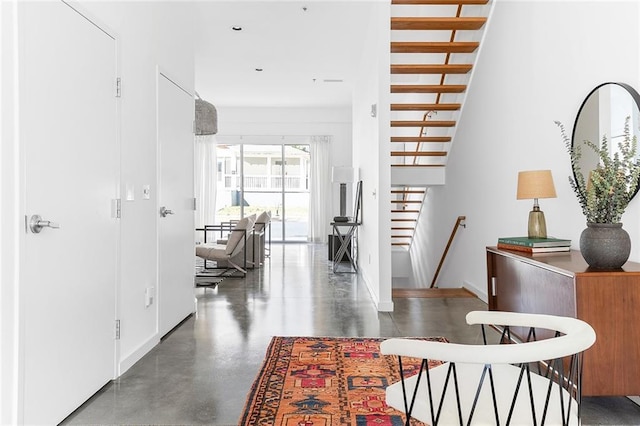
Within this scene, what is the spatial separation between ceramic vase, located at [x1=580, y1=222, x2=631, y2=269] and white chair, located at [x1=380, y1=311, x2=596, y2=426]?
956mm

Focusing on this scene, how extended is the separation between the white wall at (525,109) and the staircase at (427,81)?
231 mm

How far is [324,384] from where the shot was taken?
2771 mm

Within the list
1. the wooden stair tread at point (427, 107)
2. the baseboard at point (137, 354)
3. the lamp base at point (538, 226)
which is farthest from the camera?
the wooden stair tread at point (427, 107)

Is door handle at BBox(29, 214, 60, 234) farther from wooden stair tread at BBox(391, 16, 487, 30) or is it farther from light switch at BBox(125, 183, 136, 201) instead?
wooden stair tread at BBox(391, 16, 487, 30)

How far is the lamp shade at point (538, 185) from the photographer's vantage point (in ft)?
10.4

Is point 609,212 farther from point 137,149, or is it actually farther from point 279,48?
point 279,48

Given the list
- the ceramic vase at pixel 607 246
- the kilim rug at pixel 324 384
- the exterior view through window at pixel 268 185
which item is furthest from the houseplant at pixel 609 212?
the exterior view through window at pixel 268 185

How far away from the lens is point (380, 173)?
4699 mm

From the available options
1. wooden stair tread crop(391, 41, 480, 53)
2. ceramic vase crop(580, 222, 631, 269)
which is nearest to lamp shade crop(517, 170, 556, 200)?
ceramic vase crop(580, 222, 631, 269)

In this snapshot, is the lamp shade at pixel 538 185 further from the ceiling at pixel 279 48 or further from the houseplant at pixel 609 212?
the ceiling at pixel 279 48

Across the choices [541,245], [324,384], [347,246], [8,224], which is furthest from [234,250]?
[8,224]

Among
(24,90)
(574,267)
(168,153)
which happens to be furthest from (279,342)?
(24,90)

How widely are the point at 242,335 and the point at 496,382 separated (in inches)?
102

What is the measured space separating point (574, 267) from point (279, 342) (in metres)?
2.13
